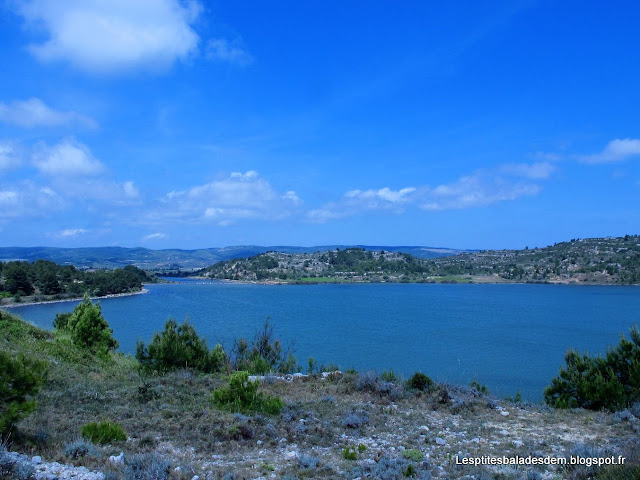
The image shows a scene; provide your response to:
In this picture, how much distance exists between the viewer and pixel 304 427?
8.25 meters

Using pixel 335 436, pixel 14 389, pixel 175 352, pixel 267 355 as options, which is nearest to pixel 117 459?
pixel 14 389

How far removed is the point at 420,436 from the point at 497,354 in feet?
114

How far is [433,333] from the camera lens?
50.2 metres

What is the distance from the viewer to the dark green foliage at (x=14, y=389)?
6.18 metres

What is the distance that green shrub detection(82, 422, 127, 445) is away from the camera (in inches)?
266

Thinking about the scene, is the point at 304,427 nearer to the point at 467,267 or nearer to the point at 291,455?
the point at 291,455

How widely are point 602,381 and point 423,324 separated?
45359 mm

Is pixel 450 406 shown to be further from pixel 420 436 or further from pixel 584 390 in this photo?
pixel 584 390

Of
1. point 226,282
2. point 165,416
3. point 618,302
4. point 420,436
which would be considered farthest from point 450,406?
point 226,282

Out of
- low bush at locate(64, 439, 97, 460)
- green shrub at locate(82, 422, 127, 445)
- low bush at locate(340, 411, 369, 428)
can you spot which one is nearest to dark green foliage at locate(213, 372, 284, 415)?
low bush at locate(340, 411, 369, 428)

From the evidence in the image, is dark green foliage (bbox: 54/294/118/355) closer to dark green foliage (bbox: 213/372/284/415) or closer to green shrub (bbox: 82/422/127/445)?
dark green foliage (bbox: 213/372/284/415)

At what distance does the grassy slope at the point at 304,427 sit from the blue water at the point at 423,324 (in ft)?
58.0

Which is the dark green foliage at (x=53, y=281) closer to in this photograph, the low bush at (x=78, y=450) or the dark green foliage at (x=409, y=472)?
the low bush at (x=78, y=450)

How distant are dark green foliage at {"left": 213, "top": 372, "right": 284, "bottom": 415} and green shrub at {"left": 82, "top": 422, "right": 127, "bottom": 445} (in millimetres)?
2435
